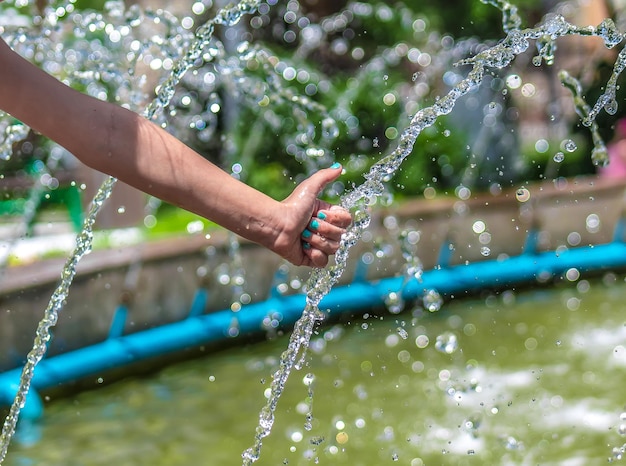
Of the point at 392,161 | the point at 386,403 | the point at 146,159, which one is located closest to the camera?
the point at 146,159

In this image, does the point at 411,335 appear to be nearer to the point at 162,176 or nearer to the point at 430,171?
the point at 162,176

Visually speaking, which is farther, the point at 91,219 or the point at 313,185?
the point at 91,219

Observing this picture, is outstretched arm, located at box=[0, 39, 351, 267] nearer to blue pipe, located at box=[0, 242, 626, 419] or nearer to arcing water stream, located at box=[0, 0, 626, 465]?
arcing water stream, located at box=[0, 0, 626, 465]

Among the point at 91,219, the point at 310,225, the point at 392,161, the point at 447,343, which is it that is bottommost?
the point at 310,225

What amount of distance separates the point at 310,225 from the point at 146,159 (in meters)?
0.33

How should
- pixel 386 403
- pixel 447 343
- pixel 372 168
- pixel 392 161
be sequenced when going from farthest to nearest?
pixel 447 343, pixel 386 403, pixel 372 168, pixel 392 161

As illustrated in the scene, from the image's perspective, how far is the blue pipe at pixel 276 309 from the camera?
4.65 meters

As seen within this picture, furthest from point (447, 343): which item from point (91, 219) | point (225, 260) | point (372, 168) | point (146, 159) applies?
point (146, 159)

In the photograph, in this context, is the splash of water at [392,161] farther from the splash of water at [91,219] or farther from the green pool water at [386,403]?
the green pool water at [386,403]

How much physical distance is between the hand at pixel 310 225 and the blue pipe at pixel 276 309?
2.63 metres

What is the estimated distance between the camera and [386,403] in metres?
4.27

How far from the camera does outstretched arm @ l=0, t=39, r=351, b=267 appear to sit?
1.82 metres

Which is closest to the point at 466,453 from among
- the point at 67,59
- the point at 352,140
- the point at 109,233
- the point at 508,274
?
the point at 508,274

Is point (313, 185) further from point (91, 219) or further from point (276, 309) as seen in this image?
point (276, 309)
